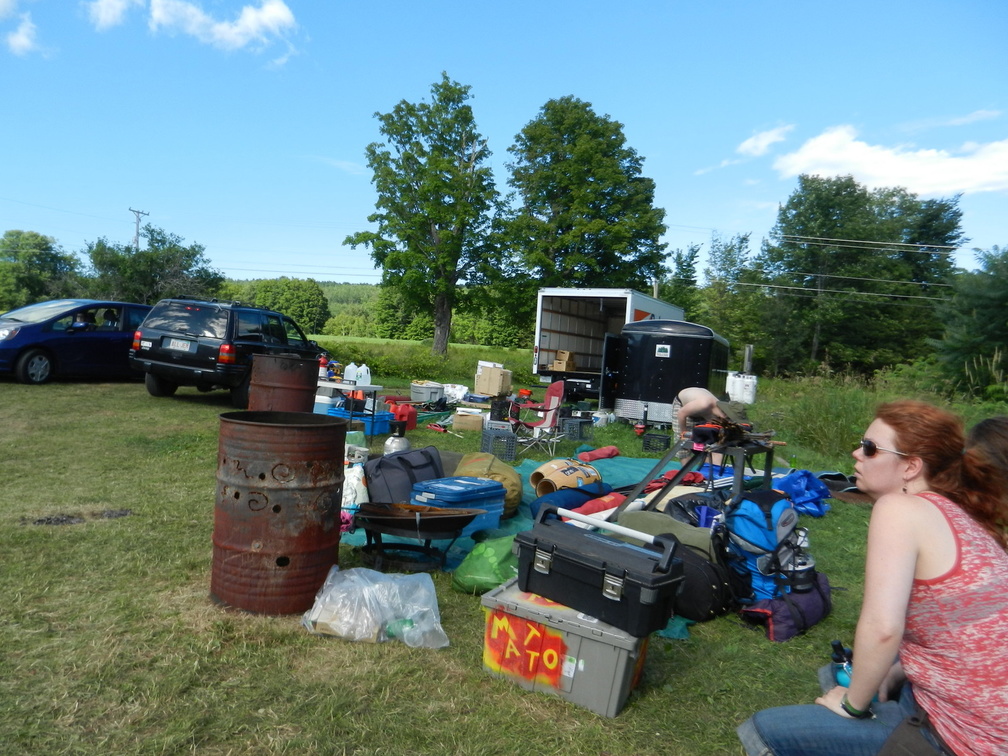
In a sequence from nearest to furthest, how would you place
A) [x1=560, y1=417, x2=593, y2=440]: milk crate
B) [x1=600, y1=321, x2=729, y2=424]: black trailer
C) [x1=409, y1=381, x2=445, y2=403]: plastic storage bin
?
[x1=560, y1=417, x2=593, y2=440]: milk crate
[x1=409, y1=381, x2=445, y2=403]: plastic storage bin
[x1=600, y1=321, x2=729, y2=424]: black trailer

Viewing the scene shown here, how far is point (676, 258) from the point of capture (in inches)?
1515

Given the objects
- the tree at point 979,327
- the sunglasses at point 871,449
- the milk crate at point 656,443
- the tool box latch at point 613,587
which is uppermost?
the tree at point 979,327

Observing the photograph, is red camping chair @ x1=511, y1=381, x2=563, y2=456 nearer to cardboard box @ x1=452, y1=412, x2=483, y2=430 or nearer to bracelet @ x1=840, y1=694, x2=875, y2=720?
cardboard box @ x1=452, y1=412, x2=483, y2=430

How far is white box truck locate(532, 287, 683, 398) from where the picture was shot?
1505cm

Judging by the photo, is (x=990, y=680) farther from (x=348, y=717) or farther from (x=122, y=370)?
(x=122, y=370)

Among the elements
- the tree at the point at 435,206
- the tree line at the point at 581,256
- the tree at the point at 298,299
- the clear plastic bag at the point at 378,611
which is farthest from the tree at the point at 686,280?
the tree at the point at 298,299

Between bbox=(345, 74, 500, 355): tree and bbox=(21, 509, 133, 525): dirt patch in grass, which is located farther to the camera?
bbox=(345, 74, 500, 355): tree

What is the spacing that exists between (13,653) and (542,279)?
29.4 metres

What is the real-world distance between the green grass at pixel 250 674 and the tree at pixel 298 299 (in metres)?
78.8

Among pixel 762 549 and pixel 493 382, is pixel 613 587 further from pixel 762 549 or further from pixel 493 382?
pixel 493 382

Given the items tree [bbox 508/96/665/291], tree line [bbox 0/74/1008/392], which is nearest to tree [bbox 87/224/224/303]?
tree line [bbox 0/74/1008/392]

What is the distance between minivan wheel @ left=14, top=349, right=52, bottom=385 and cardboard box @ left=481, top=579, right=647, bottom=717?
10.7 m

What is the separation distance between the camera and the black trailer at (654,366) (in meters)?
12.3

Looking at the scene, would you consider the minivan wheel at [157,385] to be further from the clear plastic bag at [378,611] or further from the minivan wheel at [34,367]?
the clear plastic bag at [378,611]
